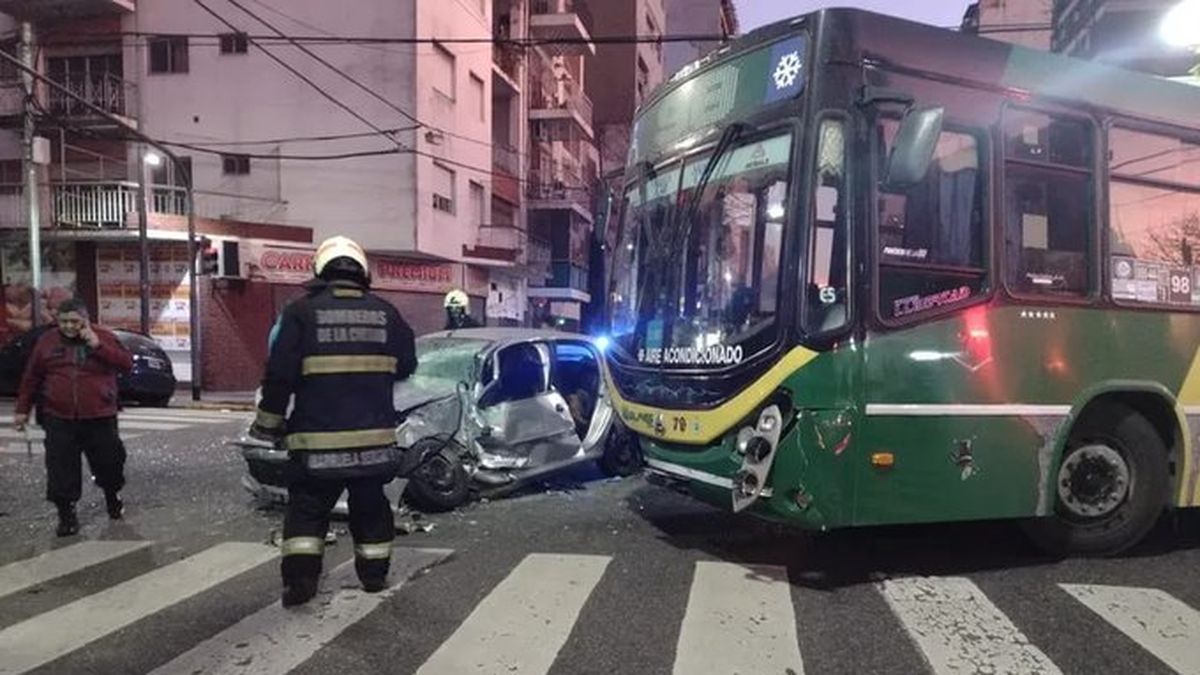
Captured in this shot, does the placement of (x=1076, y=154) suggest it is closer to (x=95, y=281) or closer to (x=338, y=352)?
(x=338, y=352)

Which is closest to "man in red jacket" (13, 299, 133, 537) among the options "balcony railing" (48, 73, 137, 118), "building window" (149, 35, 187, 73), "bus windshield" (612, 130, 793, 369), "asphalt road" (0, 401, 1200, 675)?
"asphalt road" (0, 401, 1200, 675)

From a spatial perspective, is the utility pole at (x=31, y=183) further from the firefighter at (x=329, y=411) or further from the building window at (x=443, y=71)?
the firefighter at (x=329, y=411)

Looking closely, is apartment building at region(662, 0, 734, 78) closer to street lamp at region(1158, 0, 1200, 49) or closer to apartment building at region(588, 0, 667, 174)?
apartment building at region(588, 0, 667, 174)

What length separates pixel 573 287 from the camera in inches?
1554

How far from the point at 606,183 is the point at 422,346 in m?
→ 2.49

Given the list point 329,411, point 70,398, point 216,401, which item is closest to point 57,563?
point 70,398

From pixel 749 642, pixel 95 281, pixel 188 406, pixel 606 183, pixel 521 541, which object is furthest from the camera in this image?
pixel 95 281

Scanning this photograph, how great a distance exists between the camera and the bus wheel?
5.81 metres

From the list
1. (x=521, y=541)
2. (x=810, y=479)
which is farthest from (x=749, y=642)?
(x=521, y=541)

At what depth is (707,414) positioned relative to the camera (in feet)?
18.2

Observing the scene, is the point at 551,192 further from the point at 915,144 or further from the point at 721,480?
the point at 915,144

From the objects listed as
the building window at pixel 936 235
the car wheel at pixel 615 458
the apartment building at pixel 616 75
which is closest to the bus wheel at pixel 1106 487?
the building window at pixel 936 235

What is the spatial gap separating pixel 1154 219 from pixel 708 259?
9.85 feet

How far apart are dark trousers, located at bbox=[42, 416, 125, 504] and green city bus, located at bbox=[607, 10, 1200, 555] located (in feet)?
13.7
